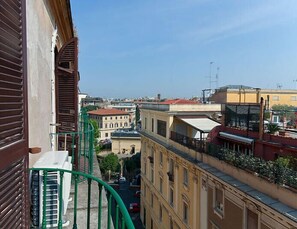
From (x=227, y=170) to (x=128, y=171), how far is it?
37187 mm

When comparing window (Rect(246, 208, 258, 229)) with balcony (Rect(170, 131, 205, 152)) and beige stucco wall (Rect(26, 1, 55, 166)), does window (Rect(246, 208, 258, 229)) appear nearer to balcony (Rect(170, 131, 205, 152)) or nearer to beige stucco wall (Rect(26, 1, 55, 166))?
balcony (Rect(170, 131, 205, 152))

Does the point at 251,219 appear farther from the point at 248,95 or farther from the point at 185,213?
the point at 248,95

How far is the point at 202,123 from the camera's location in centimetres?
1900

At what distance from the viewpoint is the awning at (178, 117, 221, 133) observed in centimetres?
1792

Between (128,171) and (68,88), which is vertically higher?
(68,88)

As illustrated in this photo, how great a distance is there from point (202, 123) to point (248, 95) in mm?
18224

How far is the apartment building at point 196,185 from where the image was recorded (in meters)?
9.54

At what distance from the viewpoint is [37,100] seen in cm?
411

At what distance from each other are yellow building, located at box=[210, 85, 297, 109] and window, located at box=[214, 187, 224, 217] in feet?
66.5

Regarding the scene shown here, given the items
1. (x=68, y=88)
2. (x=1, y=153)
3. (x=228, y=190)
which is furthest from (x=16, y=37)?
(x=228, y=190)

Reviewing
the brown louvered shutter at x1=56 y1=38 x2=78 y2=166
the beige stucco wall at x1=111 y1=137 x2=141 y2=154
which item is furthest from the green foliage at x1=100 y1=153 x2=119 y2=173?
the brown louvered shutter at x1=56 y1=38 x2=78 y2=166

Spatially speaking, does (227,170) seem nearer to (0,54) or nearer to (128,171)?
(0,54)

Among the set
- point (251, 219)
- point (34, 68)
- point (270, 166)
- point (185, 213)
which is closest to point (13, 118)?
point (34, 68)

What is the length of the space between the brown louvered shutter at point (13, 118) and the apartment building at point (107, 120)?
240ft
